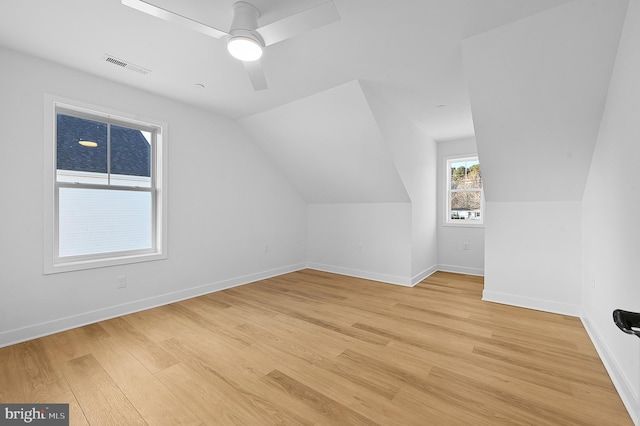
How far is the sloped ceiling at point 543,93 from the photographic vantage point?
1.93 m

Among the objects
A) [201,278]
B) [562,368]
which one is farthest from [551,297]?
[201,278]

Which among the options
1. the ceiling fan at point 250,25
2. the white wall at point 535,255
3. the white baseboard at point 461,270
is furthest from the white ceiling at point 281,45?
the white baseboard at point 461,270

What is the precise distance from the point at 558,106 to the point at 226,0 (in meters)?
2.82

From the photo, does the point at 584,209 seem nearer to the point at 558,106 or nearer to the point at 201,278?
the point at 558,106

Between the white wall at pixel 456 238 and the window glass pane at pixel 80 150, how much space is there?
520 cm

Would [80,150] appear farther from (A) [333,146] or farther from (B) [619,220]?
(B) [619,220]

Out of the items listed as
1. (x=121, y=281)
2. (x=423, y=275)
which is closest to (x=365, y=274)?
(x=423, y=275)

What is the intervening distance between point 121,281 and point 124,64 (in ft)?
7.32

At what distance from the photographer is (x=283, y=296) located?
3.73 metres

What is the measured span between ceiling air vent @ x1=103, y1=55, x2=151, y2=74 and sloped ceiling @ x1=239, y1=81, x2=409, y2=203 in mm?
1503

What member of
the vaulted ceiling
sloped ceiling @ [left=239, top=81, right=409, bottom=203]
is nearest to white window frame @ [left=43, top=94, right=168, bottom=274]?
the vaulted ceiling

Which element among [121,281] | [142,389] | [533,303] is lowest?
[142,389]

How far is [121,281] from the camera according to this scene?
302 cm

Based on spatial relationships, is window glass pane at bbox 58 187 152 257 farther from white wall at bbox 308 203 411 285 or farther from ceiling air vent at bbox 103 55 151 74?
white wall at bbox 308 203 411 285
